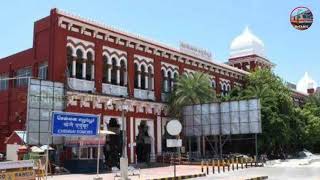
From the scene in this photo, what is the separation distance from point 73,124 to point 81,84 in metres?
15.8

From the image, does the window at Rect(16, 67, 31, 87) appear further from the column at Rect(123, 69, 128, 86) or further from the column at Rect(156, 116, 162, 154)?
the column at Rect(156, 116, 162, 154)

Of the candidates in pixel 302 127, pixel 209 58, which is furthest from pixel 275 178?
pixel 302 127

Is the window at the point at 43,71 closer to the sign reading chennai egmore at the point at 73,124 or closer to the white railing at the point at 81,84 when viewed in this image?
the white railing at the point at 81,84

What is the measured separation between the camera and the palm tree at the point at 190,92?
→ 138 feet

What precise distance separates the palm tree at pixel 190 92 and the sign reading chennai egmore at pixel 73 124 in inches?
867

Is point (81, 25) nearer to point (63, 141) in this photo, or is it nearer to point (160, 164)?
point (63, 141)

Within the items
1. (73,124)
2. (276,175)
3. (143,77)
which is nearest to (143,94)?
(143,77)

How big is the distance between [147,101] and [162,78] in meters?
4.01

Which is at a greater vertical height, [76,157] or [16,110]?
[16,110]

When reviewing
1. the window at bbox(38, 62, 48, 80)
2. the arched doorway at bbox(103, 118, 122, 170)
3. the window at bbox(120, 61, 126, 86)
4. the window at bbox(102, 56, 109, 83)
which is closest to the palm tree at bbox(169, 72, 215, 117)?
the window at bbox(120, 61, 126, 86)

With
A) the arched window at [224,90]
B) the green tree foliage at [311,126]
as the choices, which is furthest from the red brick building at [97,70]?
the green tree foliage at [311,126]

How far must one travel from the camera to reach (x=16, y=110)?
34500mm

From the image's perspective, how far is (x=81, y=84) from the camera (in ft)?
115
